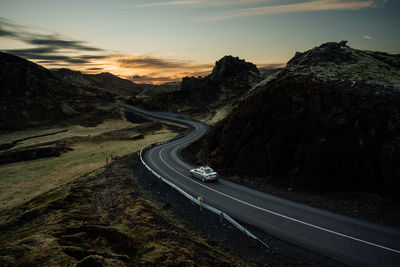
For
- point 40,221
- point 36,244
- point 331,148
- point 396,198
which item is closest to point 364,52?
point 331,148

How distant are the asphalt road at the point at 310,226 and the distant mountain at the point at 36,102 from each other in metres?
79.3

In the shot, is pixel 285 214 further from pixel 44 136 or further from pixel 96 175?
pixel 44 136

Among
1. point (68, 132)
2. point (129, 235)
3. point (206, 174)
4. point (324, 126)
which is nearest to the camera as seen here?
point (129, 235)

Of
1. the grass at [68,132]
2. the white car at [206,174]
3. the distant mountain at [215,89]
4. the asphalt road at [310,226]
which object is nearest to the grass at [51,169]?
the grass at [68,132]

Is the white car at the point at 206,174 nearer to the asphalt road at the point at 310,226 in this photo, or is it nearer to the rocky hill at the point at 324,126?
the asphalt road at the point at 310,226

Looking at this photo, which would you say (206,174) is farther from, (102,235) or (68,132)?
(68,132)

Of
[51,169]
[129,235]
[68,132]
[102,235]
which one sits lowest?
[51,169]

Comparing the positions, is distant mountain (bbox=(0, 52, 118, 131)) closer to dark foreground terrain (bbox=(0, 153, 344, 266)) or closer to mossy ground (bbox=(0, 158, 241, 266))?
mossy ground (bbox=(0, 158, 241, 266))

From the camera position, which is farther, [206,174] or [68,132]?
[68,132]

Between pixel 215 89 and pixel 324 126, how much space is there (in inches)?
4551


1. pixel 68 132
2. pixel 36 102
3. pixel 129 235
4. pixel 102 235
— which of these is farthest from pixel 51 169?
pixel 36 102

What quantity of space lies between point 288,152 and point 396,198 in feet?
26.7

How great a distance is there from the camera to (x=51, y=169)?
118 ft

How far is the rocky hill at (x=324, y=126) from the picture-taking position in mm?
16391
